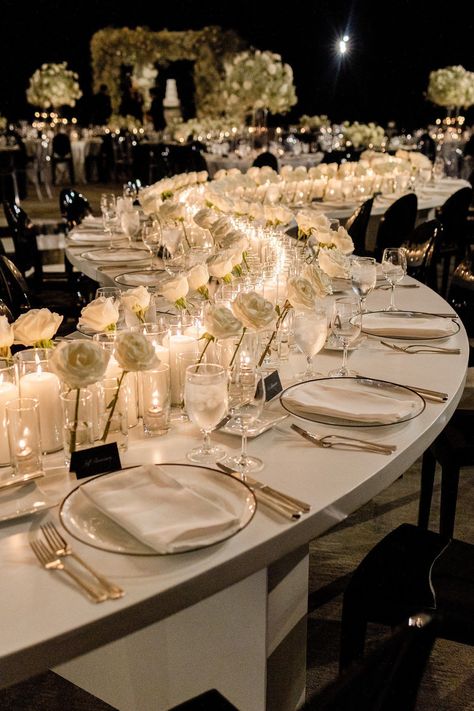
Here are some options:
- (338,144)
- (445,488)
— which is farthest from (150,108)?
(445,488)

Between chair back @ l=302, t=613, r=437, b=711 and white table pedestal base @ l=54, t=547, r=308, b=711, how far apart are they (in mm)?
735

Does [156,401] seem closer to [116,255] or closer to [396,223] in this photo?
[116,255]

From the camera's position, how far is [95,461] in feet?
4.60

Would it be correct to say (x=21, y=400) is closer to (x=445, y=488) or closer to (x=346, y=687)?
Result: (x=346, y=687)

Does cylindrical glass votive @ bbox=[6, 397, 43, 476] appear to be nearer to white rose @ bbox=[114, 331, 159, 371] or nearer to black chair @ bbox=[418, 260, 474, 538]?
white rose @ bbox=[114, 331, 159, 371]

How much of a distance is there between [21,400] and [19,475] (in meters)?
0.14

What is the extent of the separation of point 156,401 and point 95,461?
0.25 metres

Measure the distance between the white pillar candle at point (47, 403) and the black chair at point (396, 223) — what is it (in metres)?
3.79

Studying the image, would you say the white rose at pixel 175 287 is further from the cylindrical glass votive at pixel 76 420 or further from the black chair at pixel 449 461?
the black chair at pixel 449 461

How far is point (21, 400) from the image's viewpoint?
1.39 metres

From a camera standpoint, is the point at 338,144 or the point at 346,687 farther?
the point at 338,144

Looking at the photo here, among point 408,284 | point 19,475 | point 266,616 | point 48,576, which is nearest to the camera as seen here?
point 48,576

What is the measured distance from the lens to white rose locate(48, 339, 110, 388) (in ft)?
4.29

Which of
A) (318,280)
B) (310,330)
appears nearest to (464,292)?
(318,280)
